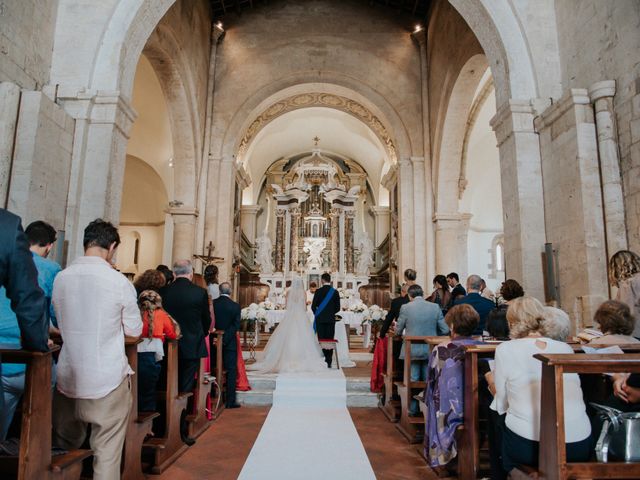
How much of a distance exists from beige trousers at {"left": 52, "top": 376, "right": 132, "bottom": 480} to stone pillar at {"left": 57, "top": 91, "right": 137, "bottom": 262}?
144 inches

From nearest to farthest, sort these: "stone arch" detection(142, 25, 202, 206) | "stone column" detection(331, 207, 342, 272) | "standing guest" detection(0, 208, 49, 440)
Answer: "standing guest" detection(0, 208, 49, 440)
"stone arch" detection(142, 25, 202, 206)
"stone column" detection(331, 207, 342, 272)

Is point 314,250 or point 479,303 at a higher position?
point 314,250

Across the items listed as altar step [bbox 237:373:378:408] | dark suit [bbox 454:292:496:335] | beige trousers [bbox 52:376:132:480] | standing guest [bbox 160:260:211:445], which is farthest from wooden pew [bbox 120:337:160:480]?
dark suit [bbox 454:292:496:335]

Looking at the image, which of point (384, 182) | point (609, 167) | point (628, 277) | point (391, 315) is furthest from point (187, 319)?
point (384, 182)

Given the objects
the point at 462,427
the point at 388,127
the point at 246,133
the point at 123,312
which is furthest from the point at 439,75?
the point at 123,312

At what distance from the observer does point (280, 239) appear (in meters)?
19.4

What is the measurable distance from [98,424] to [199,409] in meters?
2.25

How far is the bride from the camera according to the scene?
7160 mm

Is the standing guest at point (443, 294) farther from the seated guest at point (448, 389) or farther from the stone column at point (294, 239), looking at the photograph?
the stone column at point (294, 239)

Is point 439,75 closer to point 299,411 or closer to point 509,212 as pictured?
point 509,212

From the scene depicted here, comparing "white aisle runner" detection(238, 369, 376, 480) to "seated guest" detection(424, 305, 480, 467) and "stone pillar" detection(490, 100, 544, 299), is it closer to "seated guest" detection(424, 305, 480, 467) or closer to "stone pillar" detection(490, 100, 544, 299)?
"seated guest" detection(424, 305, 480, 467)

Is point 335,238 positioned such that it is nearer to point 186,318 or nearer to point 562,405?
point 186,318

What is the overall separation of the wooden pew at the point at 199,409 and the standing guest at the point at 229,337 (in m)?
→ 0.99

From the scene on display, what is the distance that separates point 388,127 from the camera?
42.6 ft
